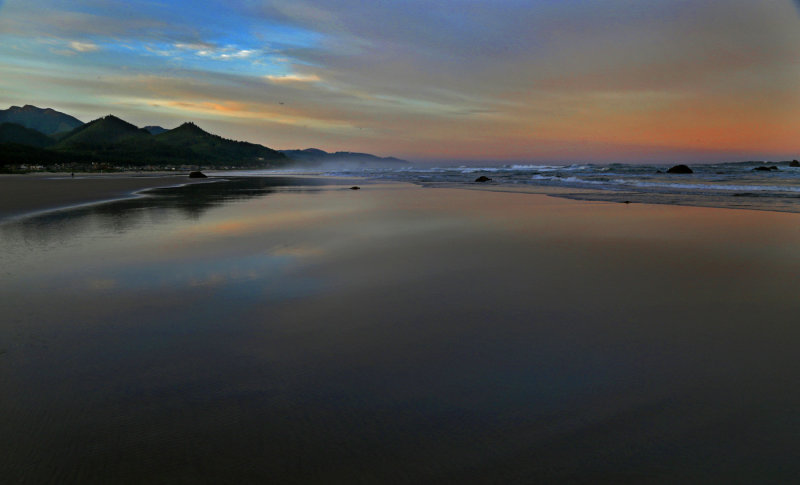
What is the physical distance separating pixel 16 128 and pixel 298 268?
725 feet

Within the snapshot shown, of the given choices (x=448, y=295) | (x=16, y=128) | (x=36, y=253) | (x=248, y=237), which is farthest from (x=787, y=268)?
(x=16, y=128)

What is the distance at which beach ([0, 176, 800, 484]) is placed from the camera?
2.06 m

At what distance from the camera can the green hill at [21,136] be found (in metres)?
155

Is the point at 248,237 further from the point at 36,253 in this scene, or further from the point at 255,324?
the point at 255,324

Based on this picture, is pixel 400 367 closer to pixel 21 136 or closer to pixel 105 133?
pixel 21 136

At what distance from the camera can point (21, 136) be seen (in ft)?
527

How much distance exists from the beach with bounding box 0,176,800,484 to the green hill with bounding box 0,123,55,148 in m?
203

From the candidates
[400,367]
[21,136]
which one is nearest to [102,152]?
[21,136]

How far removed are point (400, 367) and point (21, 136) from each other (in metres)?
221

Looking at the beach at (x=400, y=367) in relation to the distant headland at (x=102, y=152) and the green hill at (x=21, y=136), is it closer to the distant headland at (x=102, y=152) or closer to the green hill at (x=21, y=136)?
the distant headland at (x=102, y=152)

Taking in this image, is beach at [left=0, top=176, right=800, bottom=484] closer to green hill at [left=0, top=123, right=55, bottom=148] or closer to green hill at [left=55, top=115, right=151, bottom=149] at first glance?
green hill at [left=0, top=123, right=55, bottom=148]

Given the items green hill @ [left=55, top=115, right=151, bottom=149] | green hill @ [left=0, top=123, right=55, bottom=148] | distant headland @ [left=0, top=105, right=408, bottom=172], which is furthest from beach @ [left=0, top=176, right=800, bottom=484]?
green hill @ [left=55, top=115, right=151, bottom=149]

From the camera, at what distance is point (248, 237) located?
27.6 feet

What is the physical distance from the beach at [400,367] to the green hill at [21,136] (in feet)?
665
